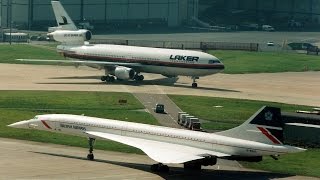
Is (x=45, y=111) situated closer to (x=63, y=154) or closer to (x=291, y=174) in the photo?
(x=63, y=154)

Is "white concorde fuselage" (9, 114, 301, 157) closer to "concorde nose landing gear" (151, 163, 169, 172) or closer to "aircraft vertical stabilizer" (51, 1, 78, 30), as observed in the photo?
"concorde nose landing gear" (151, 163, 169, 172)

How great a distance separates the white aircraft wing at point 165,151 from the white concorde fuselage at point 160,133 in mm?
467

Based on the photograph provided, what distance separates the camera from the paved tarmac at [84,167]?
80312 mm

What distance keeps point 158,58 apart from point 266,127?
6792 centimetres

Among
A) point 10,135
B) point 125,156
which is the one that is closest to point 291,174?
point 125,156

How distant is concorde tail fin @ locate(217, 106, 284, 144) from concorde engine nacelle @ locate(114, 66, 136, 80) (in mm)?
67738

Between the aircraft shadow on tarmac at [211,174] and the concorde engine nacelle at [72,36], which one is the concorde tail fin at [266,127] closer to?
the aircraft shadow on tarmac at [211,174]

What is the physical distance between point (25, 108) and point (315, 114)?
35.6 m

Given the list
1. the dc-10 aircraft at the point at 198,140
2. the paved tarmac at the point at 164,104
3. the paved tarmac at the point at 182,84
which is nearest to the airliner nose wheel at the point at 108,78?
the paved tarmac at the point at 182,84

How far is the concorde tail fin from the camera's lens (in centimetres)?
7838

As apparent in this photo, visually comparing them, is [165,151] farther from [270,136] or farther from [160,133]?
[270,136]

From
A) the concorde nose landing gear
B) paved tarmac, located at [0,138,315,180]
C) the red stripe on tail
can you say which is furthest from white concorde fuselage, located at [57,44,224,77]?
the red stripe on tail

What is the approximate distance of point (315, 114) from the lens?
10519 centimetres

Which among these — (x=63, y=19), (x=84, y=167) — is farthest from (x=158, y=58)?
(x=84, y=167)
